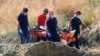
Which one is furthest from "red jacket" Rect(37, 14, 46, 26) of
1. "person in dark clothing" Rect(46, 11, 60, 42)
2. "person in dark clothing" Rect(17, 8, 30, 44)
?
"person in dark clothing" Rect(46, 11, 60, 42)

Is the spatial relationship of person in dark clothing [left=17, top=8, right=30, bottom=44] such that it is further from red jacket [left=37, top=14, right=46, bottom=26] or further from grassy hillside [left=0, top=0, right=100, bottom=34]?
grassy hillside [left=0, top=0, right=100, bottom=34]

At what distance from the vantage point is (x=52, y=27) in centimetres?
1490

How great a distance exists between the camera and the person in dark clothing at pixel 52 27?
48.4 feet

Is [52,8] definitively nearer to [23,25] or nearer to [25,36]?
[25,36]

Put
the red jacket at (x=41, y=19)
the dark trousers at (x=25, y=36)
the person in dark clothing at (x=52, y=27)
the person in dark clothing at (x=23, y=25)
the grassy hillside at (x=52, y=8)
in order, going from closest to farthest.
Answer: the person in dark clothing at (x=52, y=27)
the person in dark clothing at (x=23, y=25)
the dark trousers at (x=25, y=36)
the red jacket at (x=41, y=19)
the grassy hillside at (x=52, y=8)

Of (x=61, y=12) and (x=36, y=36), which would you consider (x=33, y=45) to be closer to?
(x=36, y=36)

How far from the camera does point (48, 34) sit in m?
15.2

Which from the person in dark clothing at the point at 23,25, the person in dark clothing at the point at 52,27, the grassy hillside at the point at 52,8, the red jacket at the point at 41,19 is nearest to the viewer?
the person in dark clothing at the point at 52,27

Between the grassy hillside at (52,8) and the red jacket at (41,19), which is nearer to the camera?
the red jacket at (41,19)

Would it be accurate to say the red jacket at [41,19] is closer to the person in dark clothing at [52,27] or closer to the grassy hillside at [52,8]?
the person in dark clothing at [52,27]

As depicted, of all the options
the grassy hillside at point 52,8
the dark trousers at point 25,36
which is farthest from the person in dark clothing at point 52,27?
the grassy hillside at point 52,8

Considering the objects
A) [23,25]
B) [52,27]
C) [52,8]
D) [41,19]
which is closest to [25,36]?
[23,25]

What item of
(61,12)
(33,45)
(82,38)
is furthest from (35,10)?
(33,45)

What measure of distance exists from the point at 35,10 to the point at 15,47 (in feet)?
42.5
